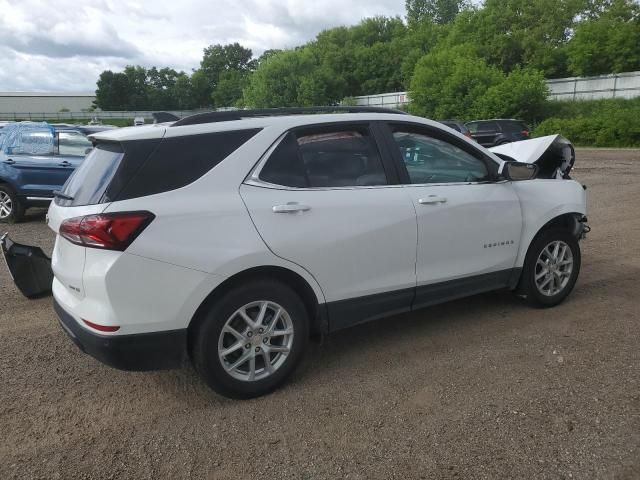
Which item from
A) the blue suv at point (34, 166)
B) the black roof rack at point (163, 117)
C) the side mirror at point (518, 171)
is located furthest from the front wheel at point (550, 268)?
the blue suv at point (34, 166)

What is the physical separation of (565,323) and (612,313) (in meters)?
0.54

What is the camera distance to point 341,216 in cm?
352

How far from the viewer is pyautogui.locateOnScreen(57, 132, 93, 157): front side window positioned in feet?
32.4

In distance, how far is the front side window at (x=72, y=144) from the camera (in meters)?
9.88

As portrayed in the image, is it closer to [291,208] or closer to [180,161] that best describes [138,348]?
[180,161]

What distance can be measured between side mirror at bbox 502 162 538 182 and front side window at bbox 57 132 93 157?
8.00 metres

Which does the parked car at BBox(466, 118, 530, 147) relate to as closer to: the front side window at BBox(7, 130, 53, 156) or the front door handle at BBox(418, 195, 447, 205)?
the front side window at BBox(7, 130, 53, 156)

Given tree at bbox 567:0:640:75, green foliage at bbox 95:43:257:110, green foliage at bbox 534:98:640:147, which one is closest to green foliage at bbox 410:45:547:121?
green foliage at bbox 534:98:640:147

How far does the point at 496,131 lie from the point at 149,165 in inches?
884

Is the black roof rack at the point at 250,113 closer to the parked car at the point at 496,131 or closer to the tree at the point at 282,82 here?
the parked car at the point at 496,131

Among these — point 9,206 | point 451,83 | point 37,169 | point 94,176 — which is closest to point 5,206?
point 9,206

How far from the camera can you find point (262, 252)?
10.6 feet

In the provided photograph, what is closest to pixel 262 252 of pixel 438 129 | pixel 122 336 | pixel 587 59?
pixel 122 336

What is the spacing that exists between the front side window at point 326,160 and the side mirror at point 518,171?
1169 mm
